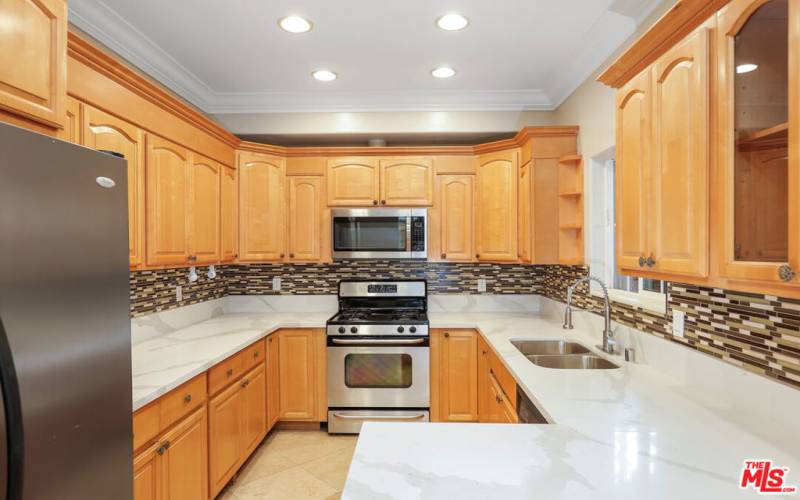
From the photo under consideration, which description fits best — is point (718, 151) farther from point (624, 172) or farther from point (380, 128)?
point (380, 128)

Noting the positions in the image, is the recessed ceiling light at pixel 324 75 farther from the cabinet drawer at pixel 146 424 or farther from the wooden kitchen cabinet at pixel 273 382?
the cabinet drawer at pixel 146 424

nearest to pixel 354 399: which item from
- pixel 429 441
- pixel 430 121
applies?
pixel 429 441

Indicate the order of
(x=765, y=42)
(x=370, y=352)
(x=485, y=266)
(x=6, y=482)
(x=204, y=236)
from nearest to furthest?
1. (x=6, y=482)
2. (x=765, y=42)
3. (x=204, y=236)
4. (x=370, y=352)
5. (x=485, y=266)

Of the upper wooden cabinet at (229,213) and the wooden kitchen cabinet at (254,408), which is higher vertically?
the upper wooden cabinet at (229,213)

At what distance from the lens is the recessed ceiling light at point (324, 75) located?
9.32ft

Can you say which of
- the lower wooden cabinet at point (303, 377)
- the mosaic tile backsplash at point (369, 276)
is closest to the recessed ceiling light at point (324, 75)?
the mosaic tile backsplash at point (369, 276)

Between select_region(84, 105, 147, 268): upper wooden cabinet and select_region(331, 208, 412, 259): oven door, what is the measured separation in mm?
1480

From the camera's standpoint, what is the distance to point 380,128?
3354 millimetres

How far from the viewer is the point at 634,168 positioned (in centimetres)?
151

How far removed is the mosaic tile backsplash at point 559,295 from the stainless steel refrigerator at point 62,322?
4.73 ft

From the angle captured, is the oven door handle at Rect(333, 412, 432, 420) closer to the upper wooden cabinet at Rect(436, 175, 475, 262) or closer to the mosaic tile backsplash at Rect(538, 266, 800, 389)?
the upper wooden cabinet at Rect(436, 175, 475, 262)

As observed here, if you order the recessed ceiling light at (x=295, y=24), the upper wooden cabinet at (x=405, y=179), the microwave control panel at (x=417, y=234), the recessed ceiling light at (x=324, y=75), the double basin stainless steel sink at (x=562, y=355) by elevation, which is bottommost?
the double basin stainless steel sink at (x=562, y=355)

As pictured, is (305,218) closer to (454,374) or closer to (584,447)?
(454,374)

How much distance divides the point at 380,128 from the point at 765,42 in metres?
2.64
